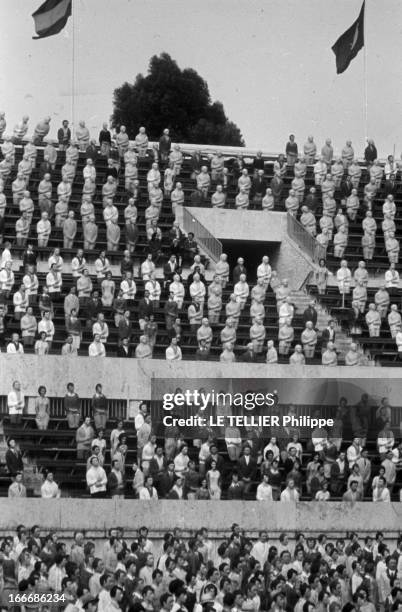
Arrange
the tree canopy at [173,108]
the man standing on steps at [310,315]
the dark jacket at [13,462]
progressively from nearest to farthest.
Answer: the dark jacket at [13,462] < the man standing on steps at [310,315] < the tree canopy at [173,108]

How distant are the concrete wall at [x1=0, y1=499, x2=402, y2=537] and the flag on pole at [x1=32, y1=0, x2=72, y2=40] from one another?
817 inches

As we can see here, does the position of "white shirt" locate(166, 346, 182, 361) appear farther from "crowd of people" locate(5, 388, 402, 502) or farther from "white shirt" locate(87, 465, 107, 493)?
"white shirt" locate(87, 465, 107, 493)

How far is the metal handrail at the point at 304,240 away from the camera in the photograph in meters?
59.0

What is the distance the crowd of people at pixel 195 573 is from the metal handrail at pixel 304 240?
49.3 feet

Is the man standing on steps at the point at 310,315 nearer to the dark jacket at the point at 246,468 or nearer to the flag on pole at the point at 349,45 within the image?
the dark jacket at the point at 246,468

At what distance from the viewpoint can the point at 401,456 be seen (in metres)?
49.1

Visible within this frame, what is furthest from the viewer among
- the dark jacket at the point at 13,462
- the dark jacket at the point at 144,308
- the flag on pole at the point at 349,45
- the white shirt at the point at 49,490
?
the flag on pole at the point at 349,45

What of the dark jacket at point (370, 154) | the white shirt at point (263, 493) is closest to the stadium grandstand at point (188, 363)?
the white shirt at point (263, 493)

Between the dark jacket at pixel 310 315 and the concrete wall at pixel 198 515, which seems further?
the dark jacket at pixel 310 315

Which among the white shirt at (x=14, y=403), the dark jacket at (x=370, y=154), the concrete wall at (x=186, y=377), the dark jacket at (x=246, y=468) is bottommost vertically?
the dark jacket at (x=246, y=468)

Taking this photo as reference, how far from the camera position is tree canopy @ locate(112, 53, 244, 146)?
94.2 metres

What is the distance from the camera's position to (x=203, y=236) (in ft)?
193

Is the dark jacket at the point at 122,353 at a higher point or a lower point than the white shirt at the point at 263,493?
higher

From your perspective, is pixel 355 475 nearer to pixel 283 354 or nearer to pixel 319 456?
pixel 319 456
